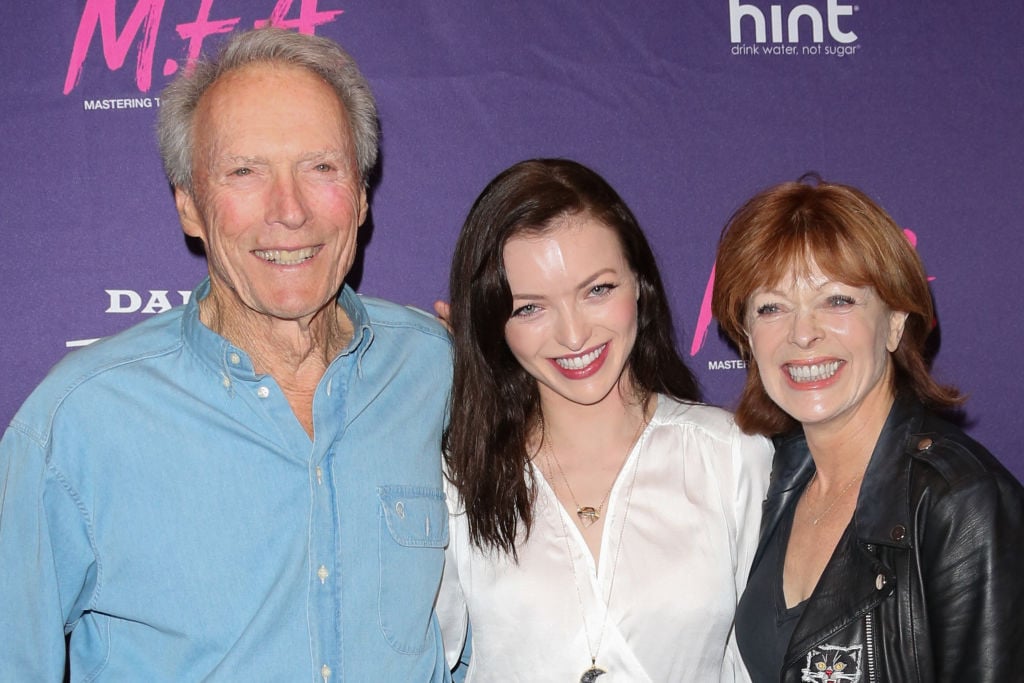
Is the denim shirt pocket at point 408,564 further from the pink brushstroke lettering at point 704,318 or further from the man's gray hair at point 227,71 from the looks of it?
the pink brushstroke lettering at point 704,318

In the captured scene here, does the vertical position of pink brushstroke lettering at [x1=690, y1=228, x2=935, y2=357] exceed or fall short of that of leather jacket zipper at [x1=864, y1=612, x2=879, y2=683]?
it exceeds it

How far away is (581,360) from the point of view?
2205mm

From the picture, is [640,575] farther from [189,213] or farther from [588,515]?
[189,213]

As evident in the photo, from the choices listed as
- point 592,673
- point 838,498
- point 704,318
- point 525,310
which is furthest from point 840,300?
point 592,673

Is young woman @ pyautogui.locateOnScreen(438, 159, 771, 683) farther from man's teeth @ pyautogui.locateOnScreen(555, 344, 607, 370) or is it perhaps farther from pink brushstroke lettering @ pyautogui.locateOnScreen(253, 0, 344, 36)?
pink brushstroke lettering @ pyautogui.locateOnScreen(253, 0, 344, 36)

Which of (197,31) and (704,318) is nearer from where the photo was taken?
(197,31)

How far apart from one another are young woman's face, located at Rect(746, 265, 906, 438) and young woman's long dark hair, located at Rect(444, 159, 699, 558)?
0.31 meters

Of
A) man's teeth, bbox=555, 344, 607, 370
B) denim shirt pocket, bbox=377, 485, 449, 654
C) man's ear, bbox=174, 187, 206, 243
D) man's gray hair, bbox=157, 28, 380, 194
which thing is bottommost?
denim shirt pocket, bbox=377, 485, 449, 654

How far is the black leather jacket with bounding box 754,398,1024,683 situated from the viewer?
1.78m

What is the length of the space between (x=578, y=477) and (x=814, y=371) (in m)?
0.57

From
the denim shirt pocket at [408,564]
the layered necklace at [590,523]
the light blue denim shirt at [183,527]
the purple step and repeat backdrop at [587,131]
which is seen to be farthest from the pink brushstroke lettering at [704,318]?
the light blue denim shirt at [183,527]

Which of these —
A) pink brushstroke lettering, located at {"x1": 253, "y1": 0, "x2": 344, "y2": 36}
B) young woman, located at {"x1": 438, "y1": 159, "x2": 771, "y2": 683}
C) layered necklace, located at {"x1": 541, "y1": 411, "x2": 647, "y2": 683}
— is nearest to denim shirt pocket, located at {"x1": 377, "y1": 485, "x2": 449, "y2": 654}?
young woman, located at {"x1": 438, "y1": 159, "x2": 771, "y2": 683}

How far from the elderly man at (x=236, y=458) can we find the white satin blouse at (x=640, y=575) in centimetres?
22

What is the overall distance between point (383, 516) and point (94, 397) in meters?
0.59
